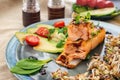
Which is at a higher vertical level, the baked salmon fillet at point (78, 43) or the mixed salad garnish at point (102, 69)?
the baked salmon fillet at point (78, 43)

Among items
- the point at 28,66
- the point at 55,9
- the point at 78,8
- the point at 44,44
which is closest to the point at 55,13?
the point at 55,9

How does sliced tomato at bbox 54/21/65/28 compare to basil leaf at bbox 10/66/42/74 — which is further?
sliced tomato at bbox 54/21/65/28

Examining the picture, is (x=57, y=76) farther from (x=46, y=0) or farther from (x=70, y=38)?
(x=46, y=0)

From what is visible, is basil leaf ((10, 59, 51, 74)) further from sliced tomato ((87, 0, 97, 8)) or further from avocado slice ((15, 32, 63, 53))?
sliced tomato ((87, 0, 97, 8))

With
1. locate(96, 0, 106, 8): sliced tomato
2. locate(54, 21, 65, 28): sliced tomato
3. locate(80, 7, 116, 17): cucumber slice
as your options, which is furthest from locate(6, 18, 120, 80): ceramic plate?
locate(96, 0, 106, 8): sliced tomato

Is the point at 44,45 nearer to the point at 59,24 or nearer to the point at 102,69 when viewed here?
the point at 59,24

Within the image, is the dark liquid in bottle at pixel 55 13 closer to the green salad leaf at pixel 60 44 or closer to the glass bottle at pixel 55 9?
the glass bottle at pixel 55 9

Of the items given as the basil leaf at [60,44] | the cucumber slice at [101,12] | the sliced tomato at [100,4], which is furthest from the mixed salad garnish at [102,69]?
the sliced tomato at [100,4]
